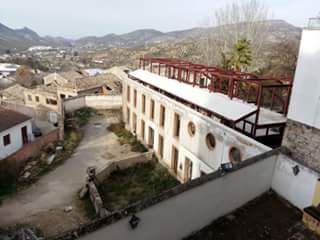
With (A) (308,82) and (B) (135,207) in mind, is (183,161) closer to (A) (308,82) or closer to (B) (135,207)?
(A) (308,82)

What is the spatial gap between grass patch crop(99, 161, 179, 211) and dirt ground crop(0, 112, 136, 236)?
1.72 meters

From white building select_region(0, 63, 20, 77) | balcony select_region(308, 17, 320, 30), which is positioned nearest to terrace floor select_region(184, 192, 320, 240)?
balcony select_region(308, 17, 320, 30)

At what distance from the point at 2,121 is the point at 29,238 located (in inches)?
599

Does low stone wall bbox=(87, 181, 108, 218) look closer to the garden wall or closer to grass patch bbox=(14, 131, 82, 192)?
grass patch bbox=(14, 131, 82, 192)

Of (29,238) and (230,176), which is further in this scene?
(29,238)

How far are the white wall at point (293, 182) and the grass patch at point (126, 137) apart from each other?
14.4 meters

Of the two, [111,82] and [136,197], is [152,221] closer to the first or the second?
[136,197]

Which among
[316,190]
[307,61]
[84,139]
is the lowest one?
[84,139]

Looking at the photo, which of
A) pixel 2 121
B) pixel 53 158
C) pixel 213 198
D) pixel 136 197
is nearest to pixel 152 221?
pixel 213 198

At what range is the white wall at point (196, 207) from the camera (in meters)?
6.07

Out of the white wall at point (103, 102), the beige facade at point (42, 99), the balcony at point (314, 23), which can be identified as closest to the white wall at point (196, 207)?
the balcony at point (314, 23)

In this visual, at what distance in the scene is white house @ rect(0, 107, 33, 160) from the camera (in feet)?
68.4

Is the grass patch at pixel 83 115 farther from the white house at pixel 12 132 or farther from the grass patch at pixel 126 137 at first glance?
the white house at pixel 12 132

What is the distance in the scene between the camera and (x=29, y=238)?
979 cm
